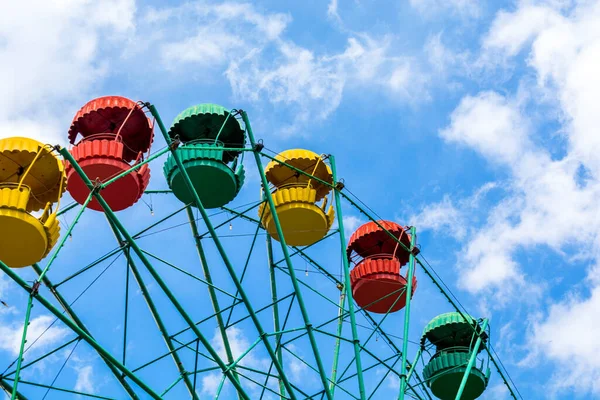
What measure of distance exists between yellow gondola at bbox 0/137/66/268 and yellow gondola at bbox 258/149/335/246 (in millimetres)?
6275

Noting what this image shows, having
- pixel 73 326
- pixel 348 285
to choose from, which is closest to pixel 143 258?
pixel 73 326

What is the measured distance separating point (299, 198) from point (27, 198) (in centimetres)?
819

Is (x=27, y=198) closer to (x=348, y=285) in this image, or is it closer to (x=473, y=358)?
(x=348, y=285)

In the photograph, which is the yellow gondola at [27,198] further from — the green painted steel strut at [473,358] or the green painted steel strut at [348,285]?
the green painted steel strut at [473,358]

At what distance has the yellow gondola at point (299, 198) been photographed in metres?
28.3

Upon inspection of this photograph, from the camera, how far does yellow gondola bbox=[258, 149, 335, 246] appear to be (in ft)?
92.9

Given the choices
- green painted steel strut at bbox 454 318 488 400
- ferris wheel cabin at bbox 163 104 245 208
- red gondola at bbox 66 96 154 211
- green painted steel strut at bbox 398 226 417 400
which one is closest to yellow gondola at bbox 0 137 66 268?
red gondola at bbox 66 96 154 211

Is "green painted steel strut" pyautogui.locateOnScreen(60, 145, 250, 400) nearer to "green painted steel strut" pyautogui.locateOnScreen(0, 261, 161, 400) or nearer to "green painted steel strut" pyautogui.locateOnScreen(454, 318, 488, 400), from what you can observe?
"green painted steel strut" pyautogui.locateOnScreen(0, 261, 161, 400)

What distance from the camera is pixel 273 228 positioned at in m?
27.9

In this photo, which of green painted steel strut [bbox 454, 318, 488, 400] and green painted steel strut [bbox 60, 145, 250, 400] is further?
green painted steel strut [bbox 454, 318, 488, 400]

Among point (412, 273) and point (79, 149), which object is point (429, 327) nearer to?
point (412, 273)

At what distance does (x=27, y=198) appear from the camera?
75.4 feet

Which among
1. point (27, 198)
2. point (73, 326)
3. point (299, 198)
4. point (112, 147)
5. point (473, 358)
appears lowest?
point (73, 326)

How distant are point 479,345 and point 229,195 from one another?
390 inches
